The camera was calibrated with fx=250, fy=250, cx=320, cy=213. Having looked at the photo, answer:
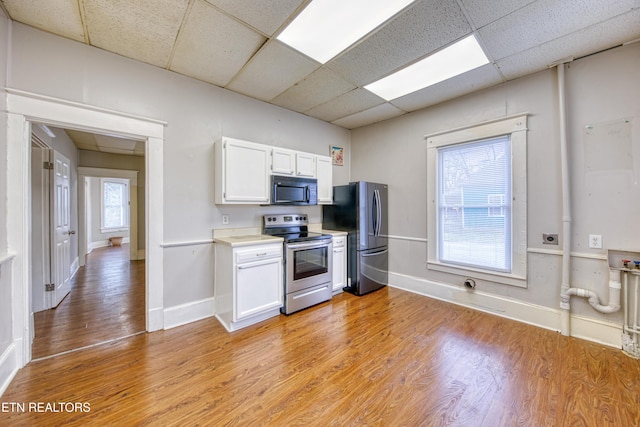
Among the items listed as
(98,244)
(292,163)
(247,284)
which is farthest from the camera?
(98,244)

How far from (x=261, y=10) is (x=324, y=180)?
7.43 feet

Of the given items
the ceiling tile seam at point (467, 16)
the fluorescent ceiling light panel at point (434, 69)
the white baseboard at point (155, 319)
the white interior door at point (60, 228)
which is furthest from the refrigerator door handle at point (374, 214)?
the white interior door at point (60, 228)

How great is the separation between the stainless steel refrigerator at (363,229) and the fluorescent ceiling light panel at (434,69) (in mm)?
1260

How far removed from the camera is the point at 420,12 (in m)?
1.87

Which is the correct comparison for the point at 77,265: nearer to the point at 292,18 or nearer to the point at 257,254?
the point at 257,254

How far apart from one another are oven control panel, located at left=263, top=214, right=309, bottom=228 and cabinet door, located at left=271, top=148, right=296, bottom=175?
0.64 m

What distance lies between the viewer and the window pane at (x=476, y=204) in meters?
2.95

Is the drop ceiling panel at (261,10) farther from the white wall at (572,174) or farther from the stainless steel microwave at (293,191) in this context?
the white wall at (572,174)

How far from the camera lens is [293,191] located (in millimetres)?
3375

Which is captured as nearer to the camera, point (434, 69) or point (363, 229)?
point (434, 69)

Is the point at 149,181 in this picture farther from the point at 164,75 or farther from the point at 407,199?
the point at 407,199

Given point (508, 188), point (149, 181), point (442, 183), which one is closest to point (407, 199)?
point (442, 183)

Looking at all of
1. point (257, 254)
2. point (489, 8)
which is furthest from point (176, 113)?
point (489, 8)

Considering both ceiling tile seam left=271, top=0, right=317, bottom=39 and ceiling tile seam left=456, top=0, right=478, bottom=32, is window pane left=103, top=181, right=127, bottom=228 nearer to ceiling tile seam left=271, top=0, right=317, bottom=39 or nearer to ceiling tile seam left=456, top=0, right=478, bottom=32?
ceiling tile seam left=271, top=0, right=317, bottom=39
